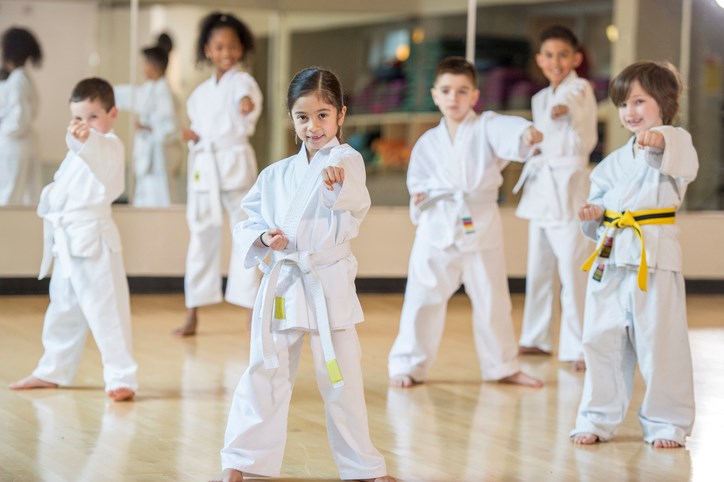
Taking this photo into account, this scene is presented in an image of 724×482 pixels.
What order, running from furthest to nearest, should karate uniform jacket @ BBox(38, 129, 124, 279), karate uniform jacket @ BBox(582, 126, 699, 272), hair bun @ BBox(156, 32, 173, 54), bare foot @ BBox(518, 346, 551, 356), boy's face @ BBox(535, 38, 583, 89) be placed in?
hair bun @ BBox(156, 32, 173, 54), bare foot @ BBox(518, 346, 551, 356), boy's face @ BBox(535, 38, 583, 89), karate uniform jacket @ BBox(38, 129, 124, 279), karate uniform jacket @ BBox(582, 126, 699, 272)

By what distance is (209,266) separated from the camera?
199 inches

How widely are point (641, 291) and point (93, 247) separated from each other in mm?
1737

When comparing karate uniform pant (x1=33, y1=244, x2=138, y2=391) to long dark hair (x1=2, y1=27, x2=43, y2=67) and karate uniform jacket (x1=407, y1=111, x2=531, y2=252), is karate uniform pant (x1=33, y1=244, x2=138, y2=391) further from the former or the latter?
long dark hair (x1=2, y1=27, x2=43, y2=67)

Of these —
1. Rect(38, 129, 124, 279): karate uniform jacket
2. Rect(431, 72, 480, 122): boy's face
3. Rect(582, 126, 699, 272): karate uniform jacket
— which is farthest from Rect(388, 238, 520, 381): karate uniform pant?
Rect(38, 129, 124, 279): karate uniform jacket

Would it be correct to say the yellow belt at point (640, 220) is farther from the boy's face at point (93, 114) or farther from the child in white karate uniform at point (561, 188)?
the boy's face at point (93, 114)

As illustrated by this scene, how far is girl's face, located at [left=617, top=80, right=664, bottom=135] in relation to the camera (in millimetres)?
3209

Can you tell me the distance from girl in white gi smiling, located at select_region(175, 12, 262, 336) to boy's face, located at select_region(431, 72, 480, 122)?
1.19 m

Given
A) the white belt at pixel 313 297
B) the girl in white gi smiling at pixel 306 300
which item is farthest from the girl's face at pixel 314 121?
the white belt at pixel 313 297

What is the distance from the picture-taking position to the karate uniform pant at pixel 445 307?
4.02 m

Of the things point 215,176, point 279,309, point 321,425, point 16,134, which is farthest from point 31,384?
point 16,134

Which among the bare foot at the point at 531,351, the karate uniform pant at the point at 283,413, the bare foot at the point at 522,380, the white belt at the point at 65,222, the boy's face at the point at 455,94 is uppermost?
the boy's face at the point at 455,94

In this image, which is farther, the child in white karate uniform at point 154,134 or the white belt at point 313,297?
the child in white karate uniform at point 154,134

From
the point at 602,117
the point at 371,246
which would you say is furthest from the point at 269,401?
the point at 602,117

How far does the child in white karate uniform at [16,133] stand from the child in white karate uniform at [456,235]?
268 centimetres
